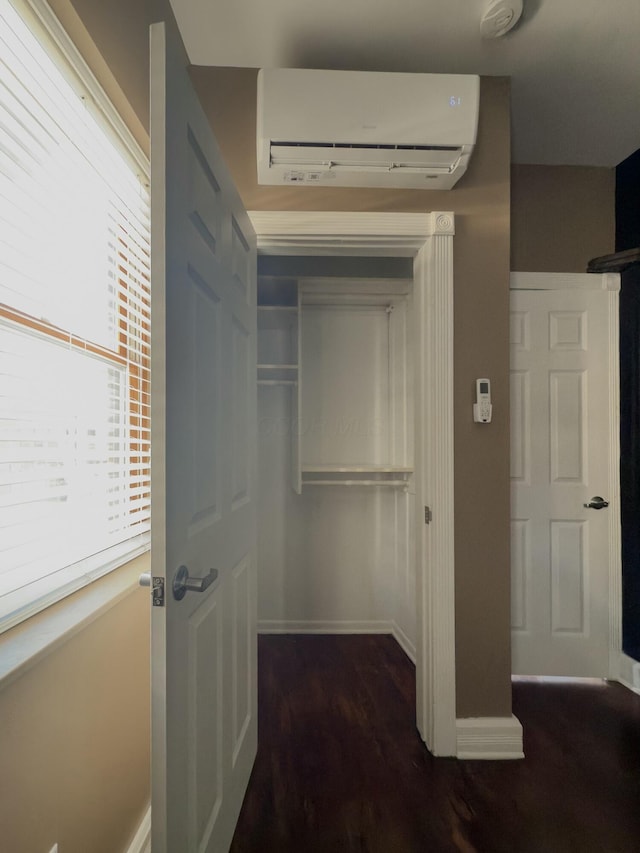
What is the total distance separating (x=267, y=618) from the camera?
9.21ft

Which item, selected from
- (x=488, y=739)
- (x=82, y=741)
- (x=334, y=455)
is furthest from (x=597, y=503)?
A: (x=82, y=741)

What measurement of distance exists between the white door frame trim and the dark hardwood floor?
0.21 meters

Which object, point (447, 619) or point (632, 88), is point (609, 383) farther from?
point (447, 619)

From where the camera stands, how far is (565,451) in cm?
229

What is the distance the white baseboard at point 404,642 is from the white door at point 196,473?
123cm

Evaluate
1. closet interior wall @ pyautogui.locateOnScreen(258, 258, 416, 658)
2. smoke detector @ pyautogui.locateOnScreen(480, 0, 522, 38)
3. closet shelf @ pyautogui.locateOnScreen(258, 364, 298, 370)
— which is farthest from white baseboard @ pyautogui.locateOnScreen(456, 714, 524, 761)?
smoke detector @ pyautogui.locateOnScreen(480, 0, 522, 38)

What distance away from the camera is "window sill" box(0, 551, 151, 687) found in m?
0.76

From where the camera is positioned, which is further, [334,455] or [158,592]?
[334,455]

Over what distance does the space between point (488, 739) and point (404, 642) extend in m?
0.92

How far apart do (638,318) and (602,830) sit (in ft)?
7.17

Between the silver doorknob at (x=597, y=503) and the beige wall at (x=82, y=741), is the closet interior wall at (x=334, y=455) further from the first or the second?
the beige wall at (x=82, y=741)

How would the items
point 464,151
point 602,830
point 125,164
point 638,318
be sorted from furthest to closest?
point 638,318 < point 464,151 < point 602,830 < point 125,164

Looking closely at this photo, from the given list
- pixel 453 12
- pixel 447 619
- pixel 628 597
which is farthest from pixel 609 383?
pixel 453 12

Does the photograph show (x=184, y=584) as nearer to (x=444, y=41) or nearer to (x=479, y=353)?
(x=479, y=353)
